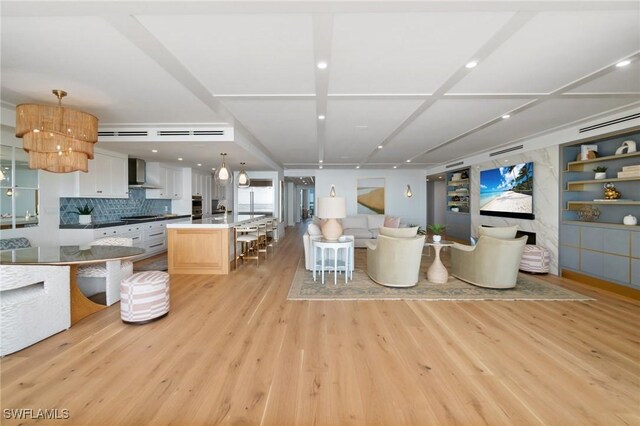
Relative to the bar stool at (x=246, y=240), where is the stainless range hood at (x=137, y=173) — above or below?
above

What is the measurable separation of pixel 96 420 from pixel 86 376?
1.88 feet

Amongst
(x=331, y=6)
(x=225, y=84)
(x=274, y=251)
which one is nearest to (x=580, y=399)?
(x=331, y=6)

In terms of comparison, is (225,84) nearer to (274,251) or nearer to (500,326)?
(500,326)

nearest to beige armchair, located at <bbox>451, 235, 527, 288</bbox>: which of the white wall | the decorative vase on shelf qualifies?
the decorative vase on shelf

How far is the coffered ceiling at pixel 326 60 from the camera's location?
5.82 feet

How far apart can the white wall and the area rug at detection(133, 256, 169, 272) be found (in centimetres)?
591

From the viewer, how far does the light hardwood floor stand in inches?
66.0

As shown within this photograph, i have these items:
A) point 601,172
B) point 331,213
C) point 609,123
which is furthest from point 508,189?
point 331,213

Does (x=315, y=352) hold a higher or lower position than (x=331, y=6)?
lower

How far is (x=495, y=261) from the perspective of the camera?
3846 millimetres

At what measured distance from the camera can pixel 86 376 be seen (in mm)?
1989

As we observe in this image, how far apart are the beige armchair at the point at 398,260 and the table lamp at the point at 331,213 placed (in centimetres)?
82

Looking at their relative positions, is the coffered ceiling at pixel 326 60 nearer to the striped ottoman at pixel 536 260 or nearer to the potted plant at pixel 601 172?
the potted plant at pixel 601 172
